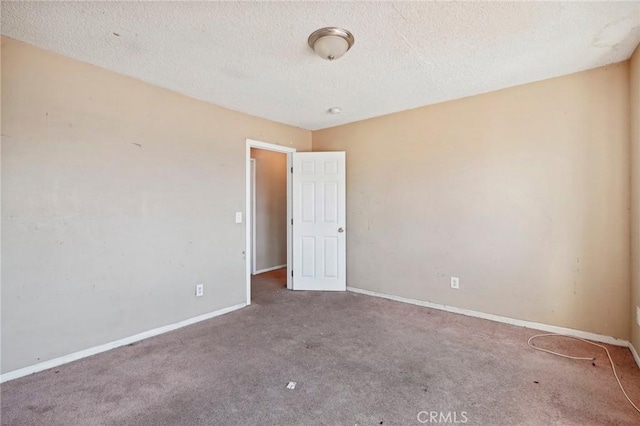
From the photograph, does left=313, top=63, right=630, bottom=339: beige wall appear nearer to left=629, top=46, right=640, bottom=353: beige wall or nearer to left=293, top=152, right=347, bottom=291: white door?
left=629, top=46, right=640, bottom=353: beige wall

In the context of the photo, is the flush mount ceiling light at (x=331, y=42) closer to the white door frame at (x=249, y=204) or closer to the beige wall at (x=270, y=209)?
the white door frame at (x=249, y=204)

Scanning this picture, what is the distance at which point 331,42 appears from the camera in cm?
204

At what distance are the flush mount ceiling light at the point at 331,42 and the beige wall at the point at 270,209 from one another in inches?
134

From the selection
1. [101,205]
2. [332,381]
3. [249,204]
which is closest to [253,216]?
[249,204]

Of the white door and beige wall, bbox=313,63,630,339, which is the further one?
the white door

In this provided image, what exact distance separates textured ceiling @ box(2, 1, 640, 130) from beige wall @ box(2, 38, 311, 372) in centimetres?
27

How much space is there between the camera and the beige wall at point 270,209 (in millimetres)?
5477

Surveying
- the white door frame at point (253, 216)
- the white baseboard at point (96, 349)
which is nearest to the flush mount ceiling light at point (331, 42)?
the white baseboard at point (96, 349)

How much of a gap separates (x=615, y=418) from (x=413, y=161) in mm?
2740

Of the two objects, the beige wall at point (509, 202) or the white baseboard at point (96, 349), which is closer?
the white baseboard at point (96, 349)

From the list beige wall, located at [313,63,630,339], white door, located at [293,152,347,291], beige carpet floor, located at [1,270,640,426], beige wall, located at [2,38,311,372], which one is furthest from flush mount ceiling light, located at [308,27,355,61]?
beige carpet floor, located at [1,270,640,426]

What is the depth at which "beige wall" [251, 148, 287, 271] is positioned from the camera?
5.48 m

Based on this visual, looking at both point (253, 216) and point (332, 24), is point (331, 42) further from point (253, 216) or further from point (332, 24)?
point (253, 216)

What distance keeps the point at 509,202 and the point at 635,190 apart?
882mm
